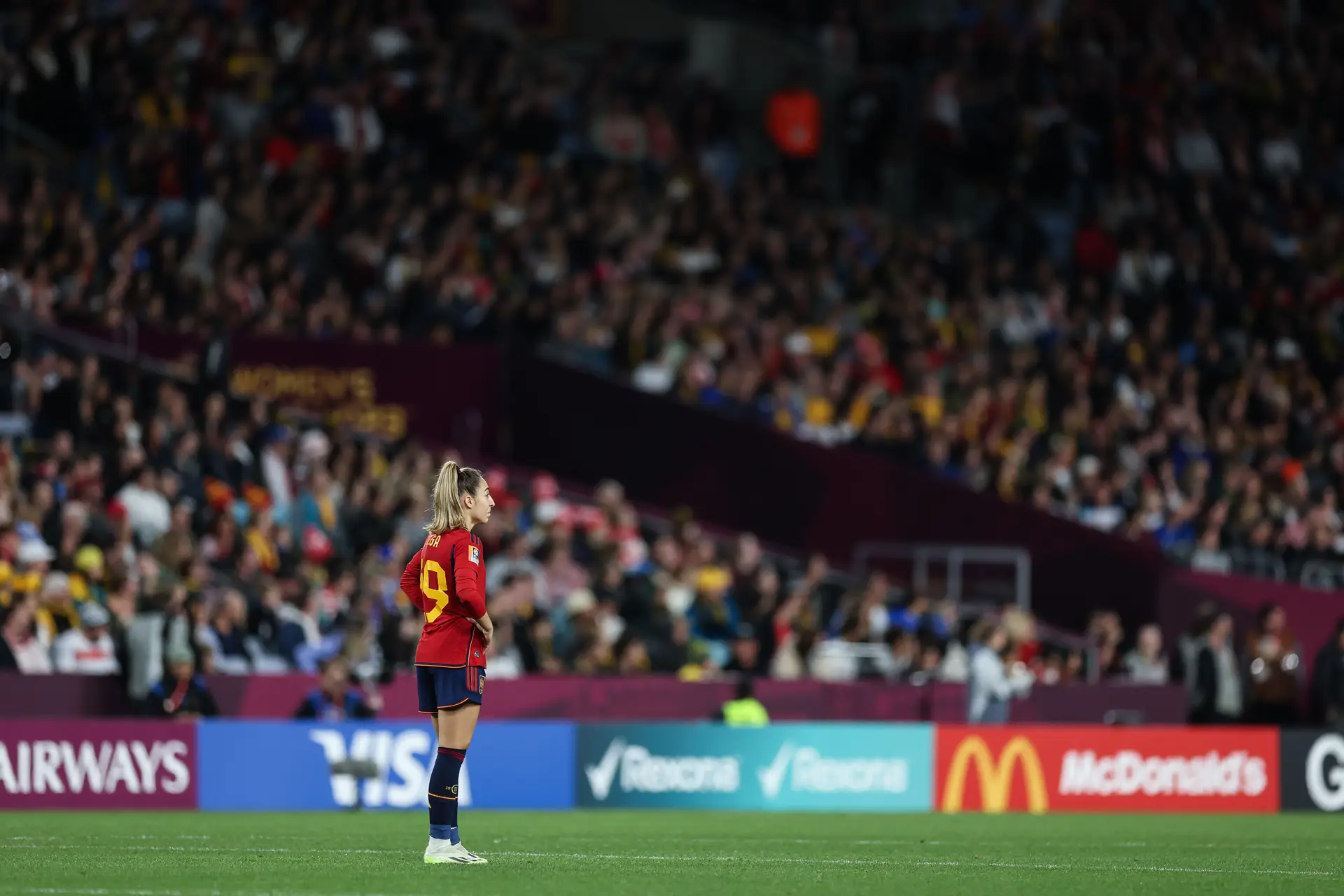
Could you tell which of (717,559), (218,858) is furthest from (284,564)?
(218,858)

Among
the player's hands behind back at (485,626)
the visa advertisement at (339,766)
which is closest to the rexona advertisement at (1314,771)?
the visa advertisement at (339,766)

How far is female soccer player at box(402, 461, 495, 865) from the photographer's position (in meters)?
11.7

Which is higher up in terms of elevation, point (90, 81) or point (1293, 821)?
Answer: point (90, 81)

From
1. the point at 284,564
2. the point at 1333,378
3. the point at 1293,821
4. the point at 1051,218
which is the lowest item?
the point at 1293,821

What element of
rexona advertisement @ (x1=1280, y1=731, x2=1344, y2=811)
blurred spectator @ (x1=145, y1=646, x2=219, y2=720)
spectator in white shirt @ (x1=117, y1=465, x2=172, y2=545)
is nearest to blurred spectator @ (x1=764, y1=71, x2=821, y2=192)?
rexona advertisement @ (x1=1280, y1=731, x2=1344, y2=811)

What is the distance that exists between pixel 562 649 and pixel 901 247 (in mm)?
10060

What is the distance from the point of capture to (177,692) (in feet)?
64.1

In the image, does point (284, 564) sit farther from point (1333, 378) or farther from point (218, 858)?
point (1333, 378)

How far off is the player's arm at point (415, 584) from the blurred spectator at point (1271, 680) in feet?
45.7

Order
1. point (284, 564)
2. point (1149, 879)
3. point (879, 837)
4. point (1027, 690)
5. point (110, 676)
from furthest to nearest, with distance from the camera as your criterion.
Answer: point (1027, 690)
point (284, 564)
point (110, 676)
point (879, 837)
point (1149, 879)

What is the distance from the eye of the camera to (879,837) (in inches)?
650

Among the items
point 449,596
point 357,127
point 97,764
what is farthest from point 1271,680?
point 449,596

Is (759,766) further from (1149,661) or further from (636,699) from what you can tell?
(1149,661)

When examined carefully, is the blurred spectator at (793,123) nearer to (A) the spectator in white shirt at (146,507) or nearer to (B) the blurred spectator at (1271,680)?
(B) the blurred spectator at (1271,680)
